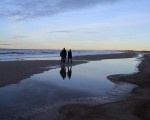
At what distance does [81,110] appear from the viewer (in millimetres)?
9688

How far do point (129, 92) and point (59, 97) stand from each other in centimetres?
381

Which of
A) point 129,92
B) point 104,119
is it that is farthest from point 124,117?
point 129,92

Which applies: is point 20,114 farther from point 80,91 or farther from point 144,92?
point 144,92

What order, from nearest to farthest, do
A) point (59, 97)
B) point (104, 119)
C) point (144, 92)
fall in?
point (104, 119) → point (59, 97) → point (144, 92)

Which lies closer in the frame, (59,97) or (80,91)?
(59,97)

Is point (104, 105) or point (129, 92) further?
point (129, 92)

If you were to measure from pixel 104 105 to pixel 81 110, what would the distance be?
3.91ft

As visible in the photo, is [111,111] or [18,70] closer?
[111,111]

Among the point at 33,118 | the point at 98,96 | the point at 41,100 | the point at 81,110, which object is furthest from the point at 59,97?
the point at 33,118

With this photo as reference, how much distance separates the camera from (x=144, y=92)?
1353 centimetres

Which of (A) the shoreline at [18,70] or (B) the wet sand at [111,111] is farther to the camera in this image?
(A) the shoreline at [18,70]

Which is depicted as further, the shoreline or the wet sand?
the shoreline

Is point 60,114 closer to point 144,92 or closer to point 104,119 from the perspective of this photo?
point 104,119

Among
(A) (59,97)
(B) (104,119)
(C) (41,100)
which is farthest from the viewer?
(A) (59,97)
